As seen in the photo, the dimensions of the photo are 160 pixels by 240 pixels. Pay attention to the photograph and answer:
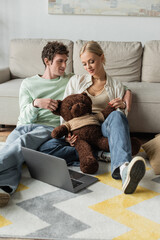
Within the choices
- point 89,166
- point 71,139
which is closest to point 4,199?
point 89,166

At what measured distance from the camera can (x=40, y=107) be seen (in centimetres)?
224

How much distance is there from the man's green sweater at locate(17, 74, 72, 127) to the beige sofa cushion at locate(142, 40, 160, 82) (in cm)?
114

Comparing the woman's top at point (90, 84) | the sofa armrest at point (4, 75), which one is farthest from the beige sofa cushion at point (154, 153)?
the sofa armrest at point (4, 75)

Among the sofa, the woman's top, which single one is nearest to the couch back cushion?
the sofa

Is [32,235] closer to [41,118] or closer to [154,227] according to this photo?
[154,227]

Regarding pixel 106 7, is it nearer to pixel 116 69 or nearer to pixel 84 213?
pixel 116 69

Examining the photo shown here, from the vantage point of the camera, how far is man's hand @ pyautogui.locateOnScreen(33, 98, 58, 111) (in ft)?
7.30

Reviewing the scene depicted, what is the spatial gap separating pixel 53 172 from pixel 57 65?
0.84m

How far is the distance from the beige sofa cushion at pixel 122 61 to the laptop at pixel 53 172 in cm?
152

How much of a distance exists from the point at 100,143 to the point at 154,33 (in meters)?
2.01

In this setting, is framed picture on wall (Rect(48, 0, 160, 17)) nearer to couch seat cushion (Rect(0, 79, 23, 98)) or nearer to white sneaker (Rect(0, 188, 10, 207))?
couch seat cushion (Rect(0, 79, 23, 98))

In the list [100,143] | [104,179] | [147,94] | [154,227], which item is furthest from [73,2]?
[154,227]

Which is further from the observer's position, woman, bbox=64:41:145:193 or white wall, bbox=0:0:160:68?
white wall, bbox=0:0:160:68

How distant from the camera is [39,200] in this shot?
5.84 feet
